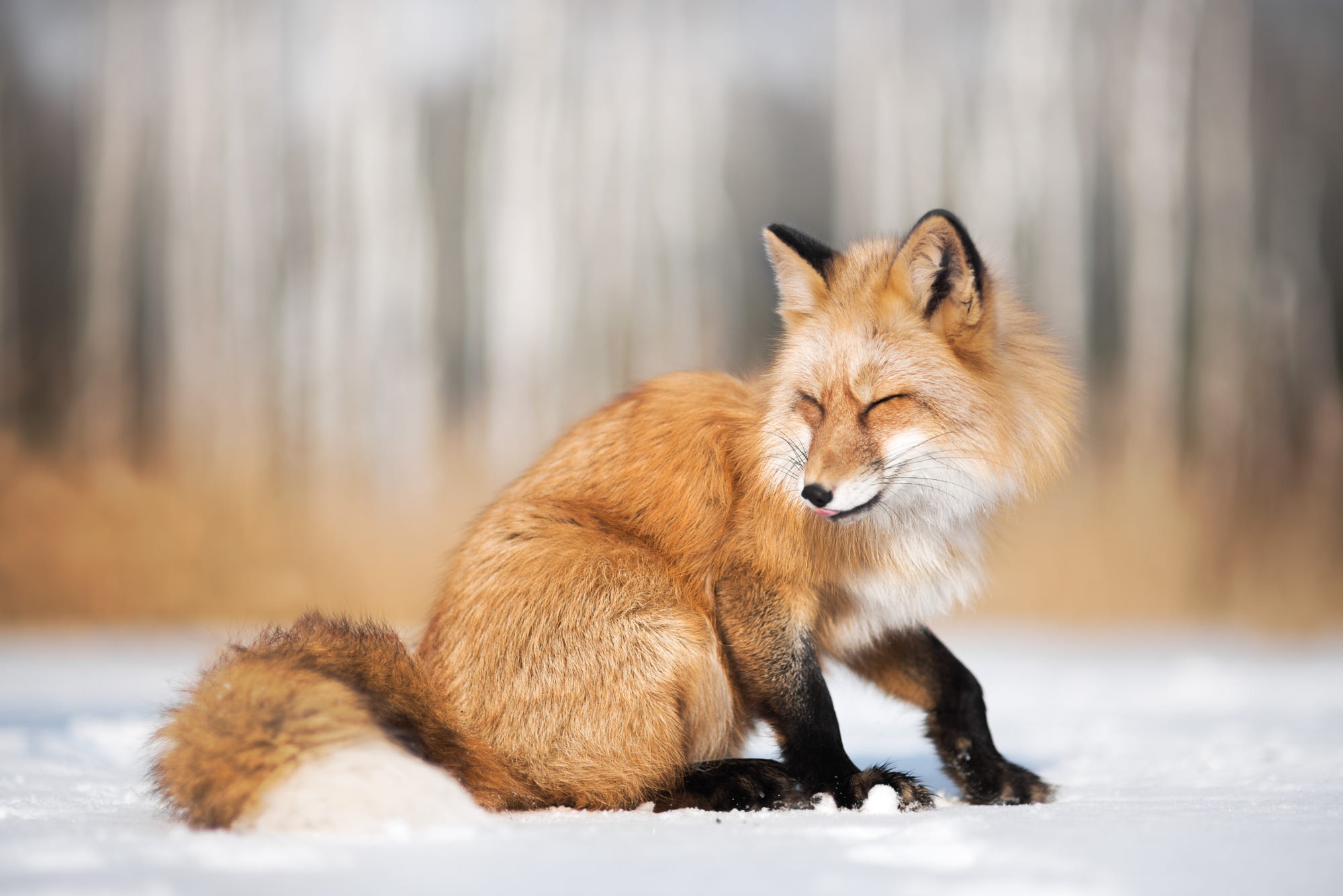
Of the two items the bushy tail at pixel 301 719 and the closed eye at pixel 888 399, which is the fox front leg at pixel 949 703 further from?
the bushy tail at pixel 301 719

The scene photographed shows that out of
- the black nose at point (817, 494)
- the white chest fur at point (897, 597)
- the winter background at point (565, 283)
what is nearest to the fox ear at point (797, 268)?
the black nose at point (817, 494)

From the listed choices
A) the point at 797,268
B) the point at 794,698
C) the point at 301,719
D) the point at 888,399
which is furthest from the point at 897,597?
the point at 301,719

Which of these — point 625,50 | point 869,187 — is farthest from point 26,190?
point 869,187

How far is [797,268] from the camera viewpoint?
3.42 meters

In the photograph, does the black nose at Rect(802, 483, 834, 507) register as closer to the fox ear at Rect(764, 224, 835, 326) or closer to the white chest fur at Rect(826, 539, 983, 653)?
the white chest fur at Rect(826, 539, 983, 653)

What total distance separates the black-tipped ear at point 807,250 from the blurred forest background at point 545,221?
6.60 meters

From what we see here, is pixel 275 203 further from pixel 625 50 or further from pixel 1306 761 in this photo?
pixel 1306 761

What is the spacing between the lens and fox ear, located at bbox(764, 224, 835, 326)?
3.37 meters

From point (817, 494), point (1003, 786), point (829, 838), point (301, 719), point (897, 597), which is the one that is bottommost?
point (1003, 786)

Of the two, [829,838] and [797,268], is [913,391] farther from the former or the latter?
[829,838]

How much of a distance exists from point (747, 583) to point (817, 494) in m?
0.42

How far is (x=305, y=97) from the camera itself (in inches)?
506

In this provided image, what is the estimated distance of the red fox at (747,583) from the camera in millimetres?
2836

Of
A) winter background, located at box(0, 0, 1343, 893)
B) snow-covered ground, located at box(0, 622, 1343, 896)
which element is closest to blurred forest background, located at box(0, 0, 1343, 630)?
→ winter background, located at box(0, 0, 1343, 893)
